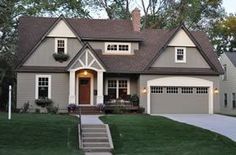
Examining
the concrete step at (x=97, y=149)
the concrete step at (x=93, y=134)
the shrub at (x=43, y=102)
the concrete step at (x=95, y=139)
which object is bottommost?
the concrete step at (x=97, y=149)

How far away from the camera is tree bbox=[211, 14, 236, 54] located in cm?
5998

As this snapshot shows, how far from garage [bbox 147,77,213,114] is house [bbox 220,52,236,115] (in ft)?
39.0

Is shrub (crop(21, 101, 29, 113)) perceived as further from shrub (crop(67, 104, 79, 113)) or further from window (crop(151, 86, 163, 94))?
window (crop(151, 86, 163, 94))

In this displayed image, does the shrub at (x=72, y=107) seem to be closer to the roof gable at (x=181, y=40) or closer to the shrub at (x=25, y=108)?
the shrub at (x=25, y=108)

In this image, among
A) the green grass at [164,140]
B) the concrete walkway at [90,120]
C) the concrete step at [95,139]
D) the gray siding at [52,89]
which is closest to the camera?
the green grass at [164,140]

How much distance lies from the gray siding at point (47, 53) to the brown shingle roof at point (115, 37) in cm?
83

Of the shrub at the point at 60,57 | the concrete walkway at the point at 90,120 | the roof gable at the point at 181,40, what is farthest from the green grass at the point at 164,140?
the roof gable at the point at 181,40

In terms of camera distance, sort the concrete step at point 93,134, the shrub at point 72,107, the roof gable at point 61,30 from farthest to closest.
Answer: the roof gable at point 61,30, the shrub at point 72,107, the concrete step at point 93,134

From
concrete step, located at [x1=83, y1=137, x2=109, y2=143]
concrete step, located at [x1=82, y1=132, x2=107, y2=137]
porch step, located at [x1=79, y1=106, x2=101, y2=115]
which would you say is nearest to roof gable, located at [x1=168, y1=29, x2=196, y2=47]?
porch step, located at [x1=79, y1=106, x2=101, y2=115]

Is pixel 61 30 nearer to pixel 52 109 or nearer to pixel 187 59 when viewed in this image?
pixel 52 109

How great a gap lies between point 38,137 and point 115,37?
1780 cm

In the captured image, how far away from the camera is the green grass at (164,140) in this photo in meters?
18.0

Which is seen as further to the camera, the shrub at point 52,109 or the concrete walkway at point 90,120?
the shrub at point 52,109

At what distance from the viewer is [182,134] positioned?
2161cm
